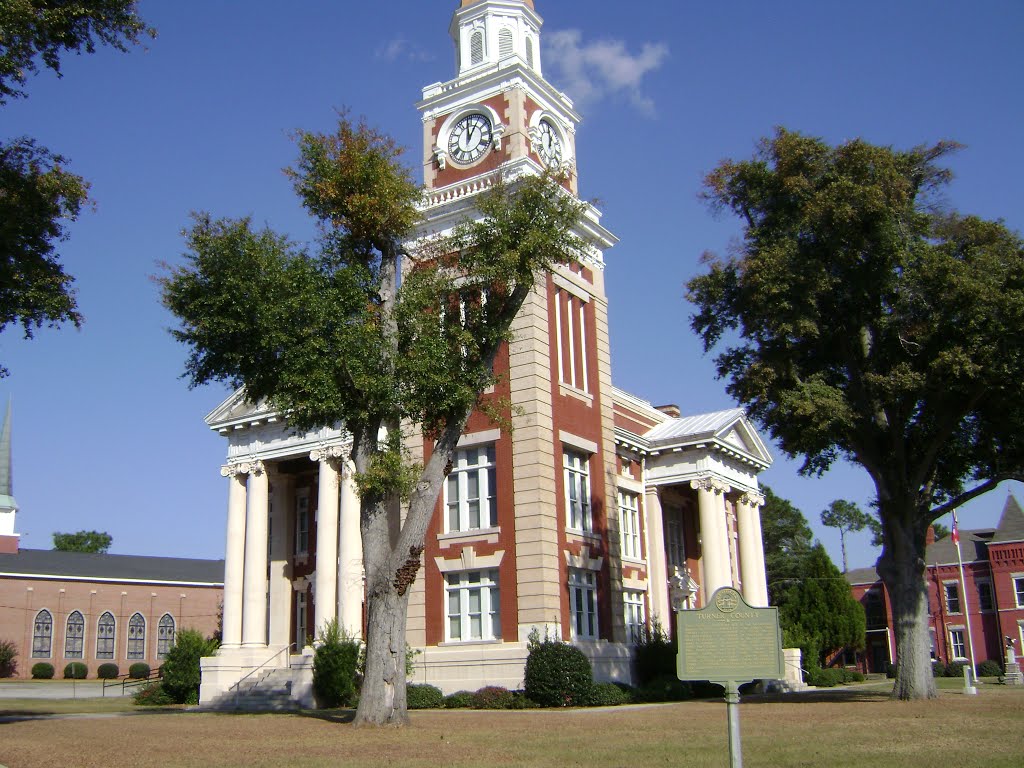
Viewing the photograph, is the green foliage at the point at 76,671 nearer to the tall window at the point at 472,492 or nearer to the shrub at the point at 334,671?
the shrub at the point at 334,671

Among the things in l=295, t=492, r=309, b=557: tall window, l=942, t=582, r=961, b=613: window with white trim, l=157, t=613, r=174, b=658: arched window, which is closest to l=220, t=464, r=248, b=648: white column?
l=295, t=492, r=309, b=557: tall window

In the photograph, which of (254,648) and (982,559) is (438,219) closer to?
(254,648)

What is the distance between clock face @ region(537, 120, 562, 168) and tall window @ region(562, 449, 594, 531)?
10949mm

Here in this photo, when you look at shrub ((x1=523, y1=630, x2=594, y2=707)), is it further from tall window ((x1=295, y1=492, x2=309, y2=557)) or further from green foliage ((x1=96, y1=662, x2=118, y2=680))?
green foliage ((x1=96, y1=662, x2=118, y2=680))

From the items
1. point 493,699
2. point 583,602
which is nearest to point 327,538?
point 583,602

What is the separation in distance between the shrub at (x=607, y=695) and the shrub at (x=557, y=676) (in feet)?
0.99

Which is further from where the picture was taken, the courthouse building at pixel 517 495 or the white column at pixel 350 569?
the white column at pixel 350 569

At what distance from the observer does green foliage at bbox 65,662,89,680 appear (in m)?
64.3

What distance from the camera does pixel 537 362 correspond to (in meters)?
31.8

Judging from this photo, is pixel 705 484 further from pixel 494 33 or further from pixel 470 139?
pixel 494 33

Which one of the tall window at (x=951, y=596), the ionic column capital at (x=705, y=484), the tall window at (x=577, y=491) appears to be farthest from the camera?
the tall window at (x=951, y=596)

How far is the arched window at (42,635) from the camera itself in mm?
66375

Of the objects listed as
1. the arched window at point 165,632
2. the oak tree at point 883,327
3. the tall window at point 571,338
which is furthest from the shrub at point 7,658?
the oak tree at point 883,327

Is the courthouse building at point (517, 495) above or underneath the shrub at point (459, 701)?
above
